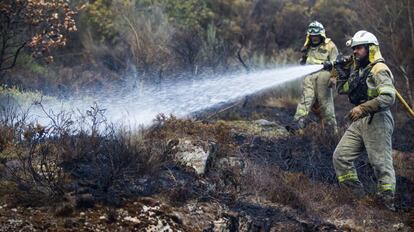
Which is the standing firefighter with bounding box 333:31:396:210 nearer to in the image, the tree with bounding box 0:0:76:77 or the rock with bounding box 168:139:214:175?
the rock with bounding box 168:139:214:175

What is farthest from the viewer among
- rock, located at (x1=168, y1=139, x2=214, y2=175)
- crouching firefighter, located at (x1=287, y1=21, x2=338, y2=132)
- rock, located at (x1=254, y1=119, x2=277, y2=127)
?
rock, located at (x1=254, y1=119, x2=277, y2=127)

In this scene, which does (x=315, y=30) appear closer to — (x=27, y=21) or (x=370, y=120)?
(x=370, y=120)

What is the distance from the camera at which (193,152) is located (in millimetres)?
8039

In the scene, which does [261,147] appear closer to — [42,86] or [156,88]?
[156,88]

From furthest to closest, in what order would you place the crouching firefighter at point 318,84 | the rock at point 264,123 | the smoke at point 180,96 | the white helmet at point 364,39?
the rock at point 264,123 < the crouching firefighter at point 318,84 < the smoke at point 180,96 < the white helmet at point 364,39

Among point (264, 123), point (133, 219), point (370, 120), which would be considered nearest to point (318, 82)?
point (264, 123)

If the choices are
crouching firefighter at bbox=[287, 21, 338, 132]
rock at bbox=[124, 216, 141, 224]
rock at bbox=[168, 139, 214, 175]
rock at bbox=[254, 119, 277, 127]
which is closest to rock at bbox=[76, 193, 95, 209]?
rock at bbox=[124, 216, 141, 224]

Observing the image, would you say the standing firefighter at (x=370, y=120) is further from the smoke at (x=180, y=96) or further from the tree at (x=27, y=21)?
the tree at (x=27, y=21)

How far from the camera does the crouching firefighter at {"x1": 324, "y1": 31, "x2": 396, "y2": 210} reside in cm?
737

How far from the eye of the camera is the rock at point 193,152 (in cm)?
Result: 786

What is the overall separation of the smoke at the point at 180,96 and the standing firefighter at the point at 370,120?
243 centimetres

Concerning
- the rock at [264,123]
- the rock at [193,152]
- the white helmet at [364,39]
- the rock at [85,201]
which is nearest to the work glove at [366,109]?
the white helmet at [364,39]

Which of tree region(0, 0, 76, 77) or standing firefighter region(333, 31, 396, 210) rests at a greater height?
tree region(0, 0, 76, 77)

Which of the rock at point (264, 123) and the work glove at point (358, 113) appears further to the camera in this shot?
the rock at point (264, 123)
